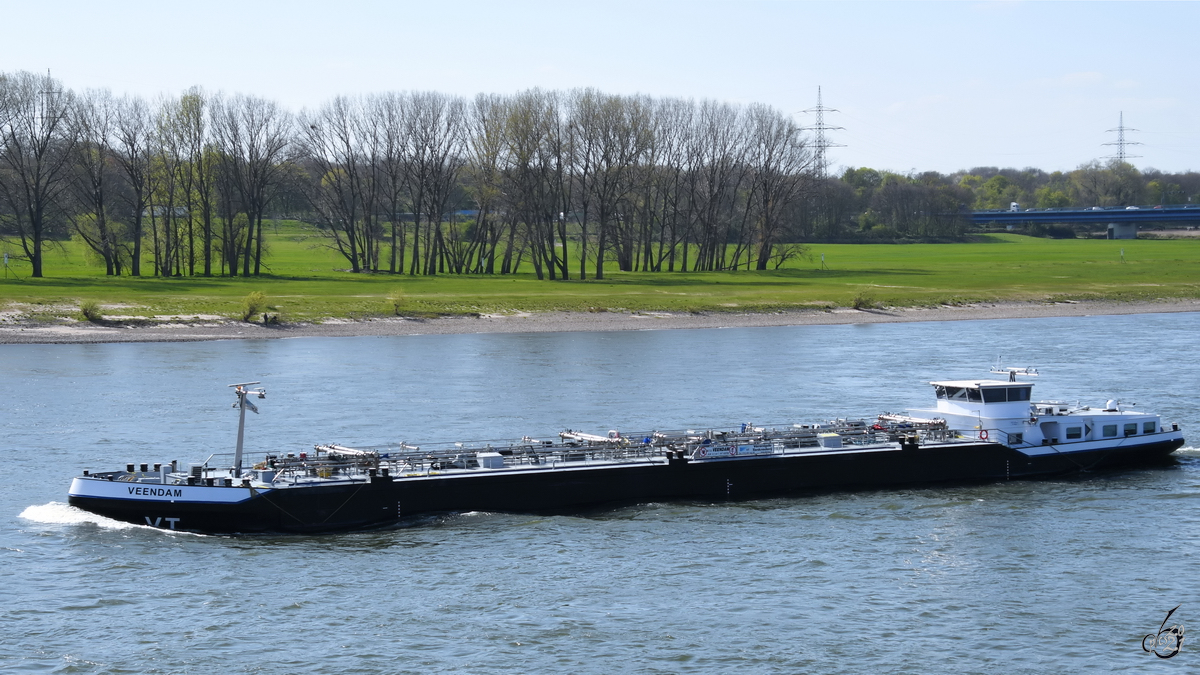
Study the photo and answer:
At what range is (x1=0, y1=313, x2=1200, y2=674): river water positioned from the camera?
29.6 m

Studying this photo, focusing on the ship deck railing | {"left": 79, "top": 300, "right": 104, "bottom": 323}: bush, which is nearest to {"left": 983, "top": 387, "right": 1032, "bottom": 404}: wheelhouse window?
the ship deck railing

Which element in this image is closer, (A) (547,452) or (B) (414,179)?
(A) (547,452)

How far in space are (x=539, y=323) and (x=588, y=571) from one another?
→ 7160 cm

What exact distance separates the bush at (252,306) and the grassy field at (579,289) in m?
0.86

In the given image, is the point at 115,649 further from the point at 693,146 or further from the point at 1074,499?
the point at 693,146

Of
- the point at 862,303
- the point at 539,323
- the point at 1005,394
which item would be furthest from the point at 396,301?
the point at 1005,394

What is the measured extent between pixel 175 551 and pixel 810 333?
7213 cm

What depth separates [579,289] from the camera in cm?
12962

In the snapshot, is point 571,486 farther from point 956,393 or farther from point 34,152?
point 34,152

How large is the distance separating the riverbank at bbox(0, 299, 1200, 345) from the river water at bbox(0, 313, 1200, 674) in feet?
99.6

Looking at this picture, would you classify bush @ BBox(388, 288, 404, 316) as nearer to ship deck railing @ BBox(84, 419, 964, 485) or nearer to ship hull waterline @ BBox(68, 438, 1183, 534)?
ship deck railing @ BBox(84, 419, 964, 485)

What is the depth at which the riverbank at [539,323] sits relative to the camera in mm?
94000

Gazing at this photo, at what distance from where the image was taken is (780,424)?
189 ft

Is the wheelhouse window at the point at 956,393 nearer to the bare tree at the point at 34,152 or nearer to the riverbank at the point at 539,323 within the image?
the riverbank at the point at 539,323
